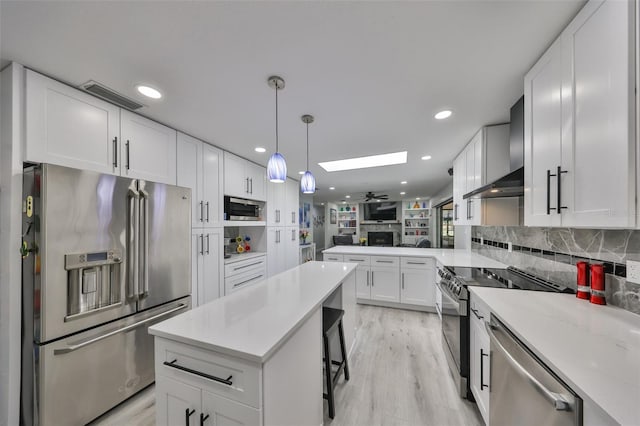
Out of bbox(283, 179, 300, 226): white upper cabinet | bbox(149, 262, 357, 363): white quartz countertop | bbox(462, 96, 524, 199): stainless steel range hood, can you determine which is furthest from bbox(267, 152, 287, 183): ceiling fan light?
bbox(283, 179, 300, 226): white upper cabinet

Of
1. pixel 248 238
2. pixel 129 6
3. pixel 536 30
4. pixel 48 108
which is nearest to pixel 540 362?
pixel 536 30

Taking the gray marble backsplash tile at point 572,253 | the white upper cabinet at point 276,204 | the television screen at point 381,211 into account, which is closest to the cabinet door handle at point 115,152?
the white upper cabinet at point 276,204

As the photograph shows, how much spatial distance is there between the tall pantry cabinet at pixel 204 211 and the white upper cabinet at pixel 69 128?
66cm

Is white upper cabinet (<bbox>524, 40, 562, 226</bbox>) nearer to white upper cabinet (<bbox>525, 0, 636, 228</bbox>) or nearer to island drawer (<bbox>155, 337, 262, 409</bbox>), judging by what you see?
white upper cabinet (<bbox>525, 0, 636, 228</bbox>)

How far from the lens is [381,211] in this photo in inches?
372

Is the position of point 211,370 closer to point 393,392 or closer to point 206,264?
point 393,392

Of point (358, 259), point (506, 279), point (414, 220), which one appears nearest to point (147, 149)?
point (358, 259)

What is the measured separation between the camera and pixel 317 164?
381 centimetres

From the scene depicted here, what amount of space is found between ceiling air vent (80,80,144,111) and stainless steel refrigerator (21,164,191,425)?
0.63 meters

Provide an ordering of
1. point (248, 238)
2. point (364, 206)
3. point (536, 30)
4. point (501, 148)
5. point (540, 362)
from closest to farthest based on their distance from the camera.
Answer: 1. point (540, 362)
2. point (536, 30)
3. point (501, 148)
4. point (248, 238)
5. point (364, 206)

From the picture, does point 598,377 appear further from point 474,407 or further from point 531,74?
point 531,74

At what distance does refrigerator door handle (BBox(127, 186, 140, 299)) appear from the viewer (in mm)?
1768

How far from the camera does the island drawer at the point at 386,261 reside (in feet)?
12.1

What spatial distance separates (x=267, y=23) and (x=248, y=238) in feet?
11.7
